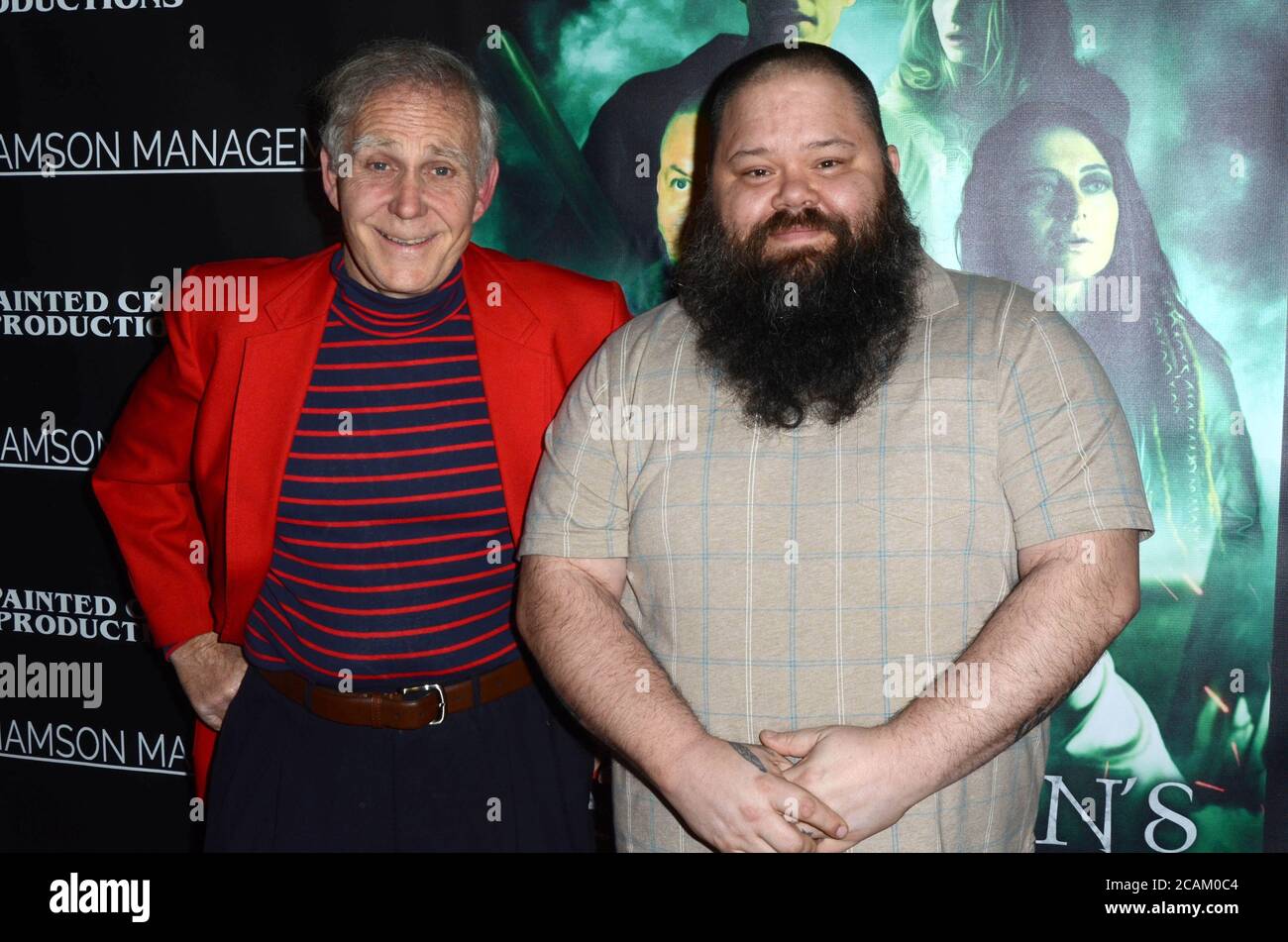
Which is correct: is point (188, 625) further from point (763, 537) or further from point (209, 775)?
point (763, 537)

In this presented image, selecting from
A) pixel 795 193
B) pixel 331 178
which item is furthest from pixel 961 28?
pixel 331 178

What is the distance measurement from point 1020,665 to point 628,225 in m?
1.82

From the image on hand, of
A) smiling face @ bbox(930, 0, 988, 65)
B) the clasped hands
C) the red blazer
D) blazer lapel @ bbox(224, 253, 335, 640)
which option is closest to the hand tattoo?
the clasped hands

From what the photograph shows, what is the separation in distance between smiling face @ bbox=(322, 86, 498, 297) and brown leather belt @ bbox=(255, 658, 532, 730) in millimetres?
882

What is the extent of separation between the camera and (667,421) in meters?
2.11

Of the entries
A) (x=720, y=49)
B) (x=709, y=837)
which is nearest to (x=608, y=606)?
(x=709, y=837)

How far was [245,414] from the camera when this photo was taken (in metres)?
2.37

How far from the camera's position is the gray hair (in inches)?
92.4

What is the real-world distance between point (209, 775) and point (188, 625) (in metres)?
0.38

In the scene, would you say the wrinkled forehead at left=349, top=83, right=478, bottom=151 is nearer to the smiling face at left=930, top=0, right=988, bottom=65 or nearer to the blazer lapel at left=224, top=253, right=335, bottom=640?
the blazer lapel at left=224, top=253, right=335, bottom=640

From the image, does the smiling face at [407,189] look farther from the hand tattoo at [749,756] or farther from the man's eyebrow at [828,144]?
the hand tattoo at [749,756]

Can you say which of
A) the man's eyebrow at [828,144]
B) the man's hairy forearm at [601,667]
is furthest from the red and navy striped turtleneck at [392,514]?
the man's eyebrow at [828,144]

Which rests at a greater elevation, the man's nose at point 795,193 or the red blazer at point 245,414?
the man's nose at point 795,193

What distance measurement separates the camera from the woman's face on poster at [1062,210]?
9.64 feet
